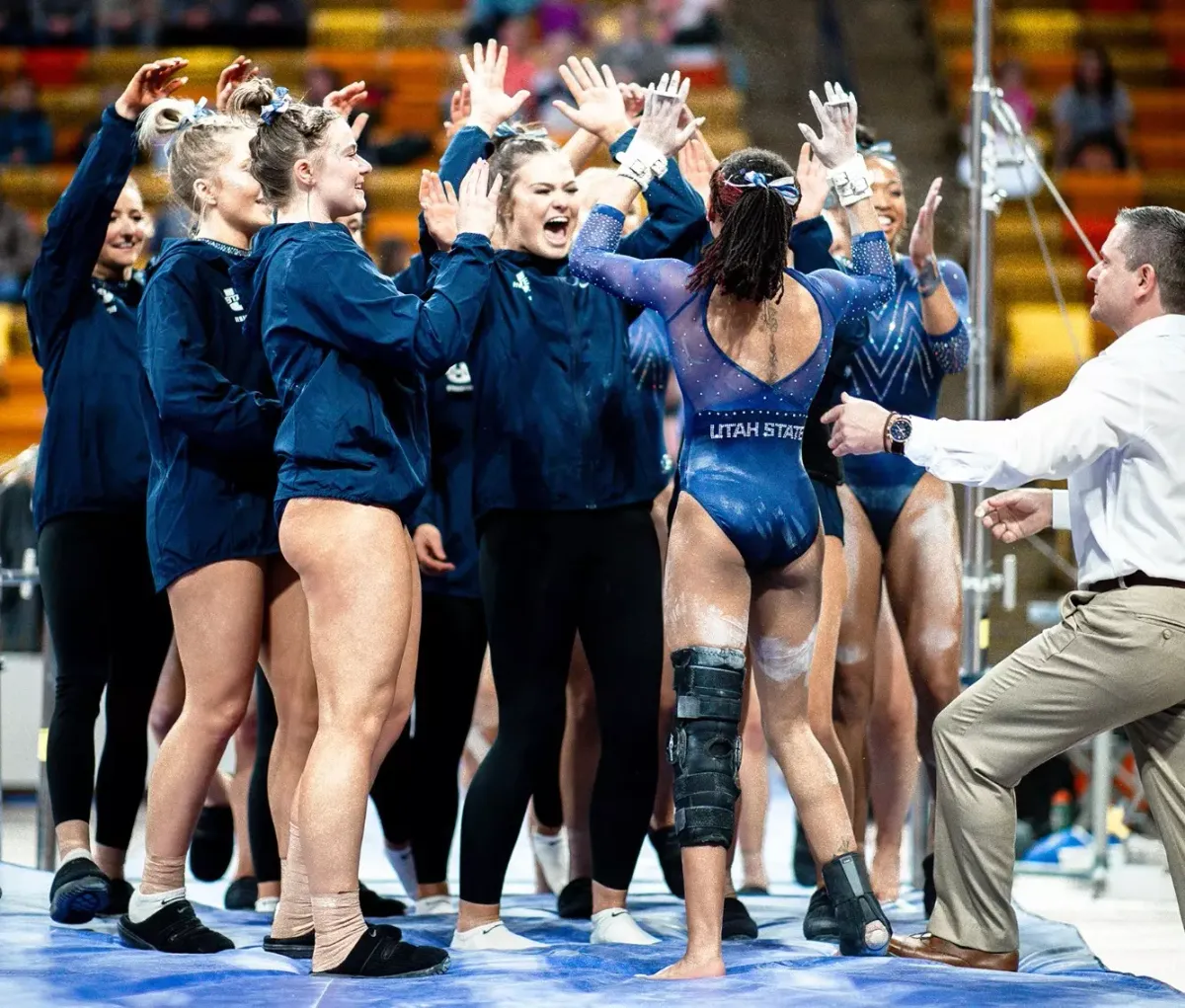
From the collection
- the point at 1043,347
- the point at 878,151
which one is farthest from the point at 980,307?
the point at 1043,347

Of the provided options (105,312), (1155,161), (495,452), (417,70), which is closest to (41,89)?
(417,70)

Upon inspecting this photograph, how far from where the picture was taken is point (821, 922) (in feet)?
12.3

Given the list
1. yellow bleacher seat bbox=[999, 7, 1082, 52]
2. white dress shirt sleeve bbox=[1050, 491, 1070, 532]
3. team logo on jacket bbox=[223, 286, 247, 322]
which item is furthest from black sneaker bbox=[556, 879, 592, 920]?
yellow bleacher seat bbox=[999, 7, 1082, 52]

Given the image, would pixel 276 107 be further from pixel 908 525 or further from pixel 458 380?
pixel 908 525

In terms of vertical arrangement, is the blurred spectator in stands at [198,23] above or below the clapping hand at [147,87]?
above

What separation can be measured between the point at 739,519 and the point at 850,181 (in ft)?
2.51

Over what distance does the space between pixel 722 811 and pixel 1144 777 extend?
31.2 inches

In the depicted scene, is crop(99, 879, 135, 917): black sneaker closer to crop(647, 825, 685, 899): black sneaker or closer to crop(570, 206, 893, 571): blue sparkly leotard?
crop(647, 825, 685, 899): black sneaker

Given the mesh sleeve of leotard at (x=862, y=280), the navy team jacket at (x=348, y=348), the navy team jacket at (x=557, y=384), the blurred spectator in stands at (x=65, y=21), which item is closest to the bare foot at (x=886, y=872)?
the navy team jacket at (x=557, y=384)

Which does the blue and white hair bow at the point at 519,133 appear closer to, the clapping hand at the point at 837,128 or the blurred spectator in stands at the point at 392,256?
the clapping hand at the point at 837,128

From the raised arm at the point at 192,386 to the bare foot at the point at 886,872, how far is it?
1.95 metres

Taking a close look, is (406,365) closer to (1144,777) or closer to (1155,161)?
(1144,777)

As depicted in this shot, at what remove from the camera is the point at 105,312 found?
4.08 metres

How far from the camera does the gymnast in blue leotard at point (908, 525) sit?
4180 millimetres
